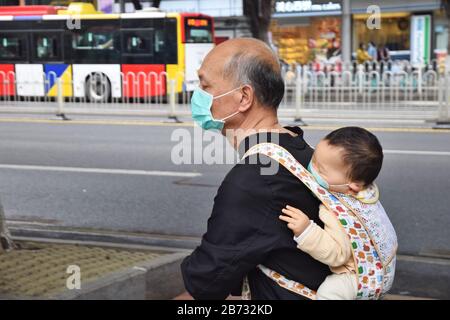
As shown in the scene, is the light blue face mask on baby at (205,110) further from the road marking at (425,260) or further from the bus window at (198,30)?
the bus window at (198,30)

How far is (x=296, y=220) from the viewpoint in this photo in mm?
1777

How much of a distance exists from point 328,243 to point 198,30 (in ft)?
60.7

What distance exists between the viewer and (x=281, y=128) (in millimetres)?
2002

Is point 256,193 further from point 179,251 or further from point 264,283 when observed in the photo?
point 179,251

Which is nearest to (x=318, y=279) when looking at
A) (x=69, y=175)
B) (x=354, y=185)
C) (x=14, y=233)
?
(x=354, y=185)

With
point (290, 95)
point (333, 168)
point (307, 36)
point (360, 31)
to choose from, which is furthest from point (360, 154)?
point (307, 36)

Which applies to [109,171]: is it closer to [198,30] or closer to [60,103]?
[60,103]

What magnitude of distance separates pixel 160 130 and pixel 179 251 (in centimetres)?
803

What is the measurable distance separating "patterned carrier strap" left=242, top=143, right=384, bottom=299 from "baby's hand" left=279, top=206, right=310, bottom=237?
2.9 inches

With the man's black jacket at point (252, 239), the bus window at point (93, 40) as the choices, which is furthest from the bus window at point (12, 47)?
the man's black jacket at point (252, 239)

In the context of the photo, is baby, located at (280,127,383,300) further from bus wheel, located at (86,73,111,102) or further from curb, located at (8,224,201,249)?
bus wheel, located at (86,73,111,102)

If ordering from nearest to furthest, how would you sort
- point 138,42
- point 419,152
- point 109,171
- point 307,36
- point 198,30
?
point 109,171, point 419,152, point 138,42, point 198,30, point 307,36

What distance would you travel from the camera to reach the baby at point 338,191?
5.87ft

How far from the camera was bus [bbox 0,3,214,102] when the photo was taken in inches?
586
